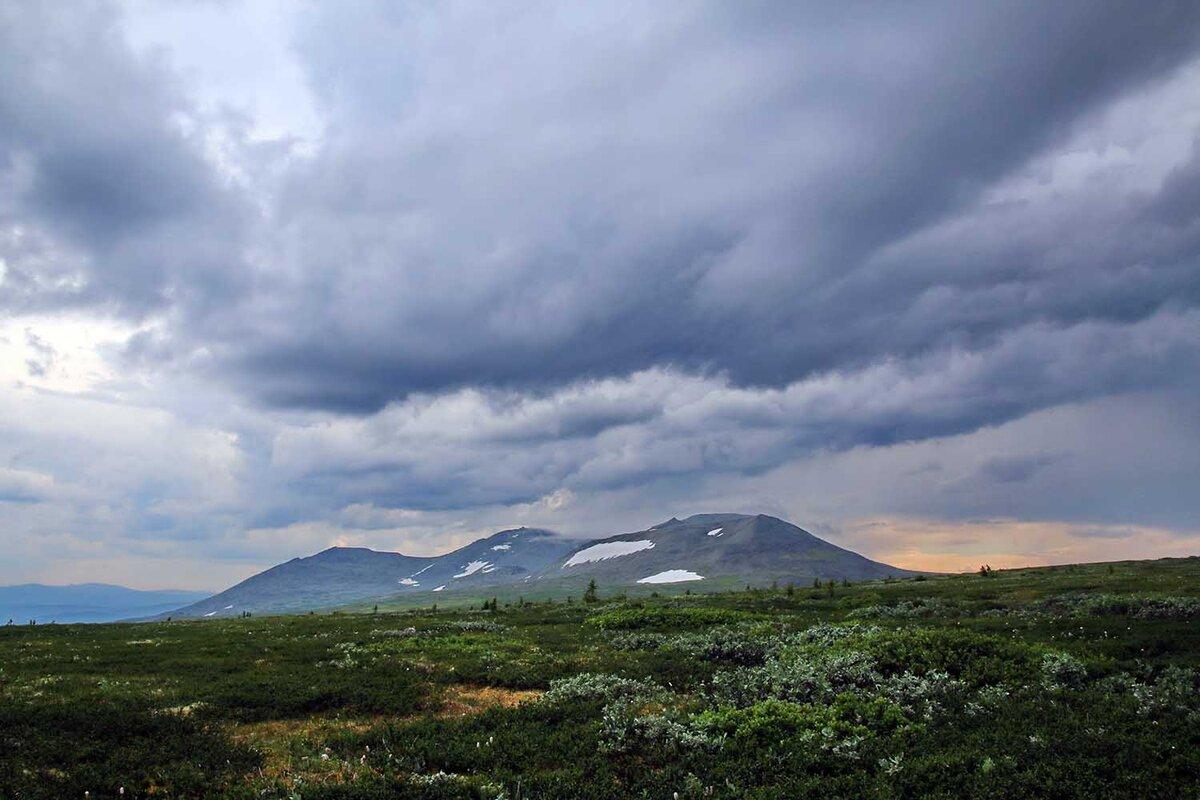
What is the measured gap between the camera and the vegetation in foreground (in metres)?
13.4

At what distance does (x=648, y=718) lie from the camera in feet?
56.5

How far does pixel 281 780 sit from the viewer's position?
14.1 meters

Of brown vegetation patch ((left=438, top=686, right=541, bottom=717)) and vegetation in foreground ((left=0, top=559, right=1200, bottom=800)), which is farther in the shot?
brown vegetation patch ((left=438, top=686, right=541, bottom=717))

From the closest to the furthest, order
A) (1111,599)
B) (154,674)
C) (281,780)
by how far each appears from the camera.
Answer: (281,780), (154,674), (1111,599)

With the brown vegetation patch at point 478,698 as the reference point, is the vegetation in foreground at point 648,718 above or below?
above

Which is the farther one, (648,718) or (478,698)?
(478,698)

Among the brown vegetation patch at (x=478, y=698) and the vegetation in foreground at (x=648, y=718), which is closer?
the vegetation in foreground at (x=648, y=718)

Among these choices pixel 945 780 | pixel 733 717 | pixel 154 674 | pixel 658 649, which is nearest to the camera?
pixel 945 780

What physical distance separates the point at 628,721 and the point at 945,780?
7286mm

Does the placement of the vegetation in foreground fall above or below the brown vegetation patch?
above

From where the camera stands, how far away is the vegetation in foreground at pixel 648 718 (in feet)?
43.9

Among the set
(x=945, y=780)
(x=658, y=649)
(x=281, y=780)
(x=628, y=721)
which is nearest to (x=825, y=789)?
(x=945, y=780)

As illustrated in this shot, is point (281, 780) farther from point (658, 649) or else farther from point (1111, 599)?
point (1111, 599)

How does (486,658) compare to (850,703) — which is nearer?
(850,703)
